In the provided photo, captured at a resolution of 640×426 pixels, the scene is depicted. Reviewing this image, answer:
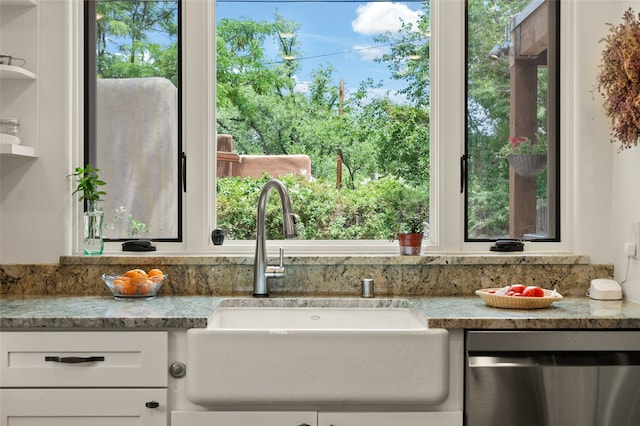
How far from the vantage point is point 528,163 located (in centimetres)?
274

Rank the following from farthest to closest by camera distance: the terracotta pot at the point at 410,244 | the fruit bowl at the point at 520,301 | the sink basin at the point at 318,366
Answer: the terracotta pot at the point at 410,244 → the fruit bowl at the point at 520,301 → the sink basin at the point at 318,366

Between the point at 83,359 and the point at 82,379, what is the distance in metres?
0.06

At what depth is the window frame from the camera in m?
2.72

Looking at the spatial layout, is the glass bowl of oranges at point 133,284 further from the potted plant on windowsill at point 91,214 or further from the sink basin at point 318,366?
the sink basin at point 318,366

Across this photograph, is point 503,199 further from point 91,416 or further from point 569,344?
point 91,416

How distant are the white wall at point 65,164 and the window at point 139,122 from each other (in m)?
0.16

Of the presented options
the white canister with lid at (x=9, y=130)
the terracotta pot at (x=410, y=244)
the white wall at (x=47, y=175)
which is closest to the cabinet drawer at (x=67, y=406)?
the white wall at (x=47, y=175)

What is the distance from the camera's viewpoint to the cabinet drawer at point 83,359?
2021 mm

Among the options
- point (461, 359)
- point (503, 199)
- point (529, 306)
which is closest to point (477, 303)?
point (529, 306)

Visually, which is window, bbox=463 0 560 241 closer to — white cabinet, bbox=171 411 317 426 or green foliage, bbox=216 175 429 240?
green foliage, bbox=216 175 429 240

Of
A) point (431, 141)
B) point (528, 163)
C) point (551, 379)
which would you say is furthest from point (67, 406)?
point (528, 163)

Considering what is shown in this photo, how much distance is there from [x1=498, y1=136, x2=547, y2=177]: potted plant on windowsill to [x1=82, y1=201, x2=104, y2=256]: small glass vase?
170 cm

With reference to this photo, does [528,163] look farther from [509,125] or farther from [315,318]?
[315,318]

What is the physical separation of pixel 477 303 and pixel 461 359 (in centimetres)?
37
